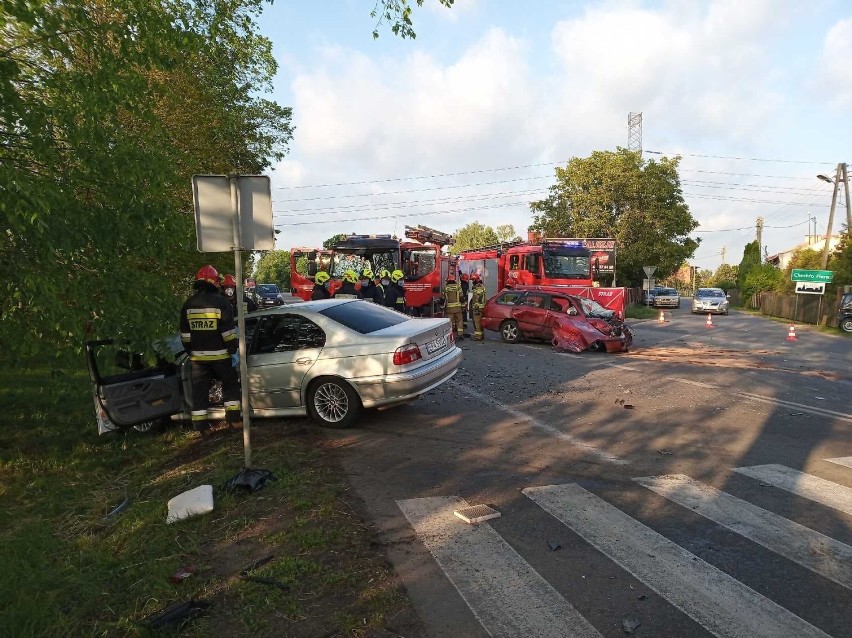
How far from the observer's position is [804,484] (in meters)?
5.28

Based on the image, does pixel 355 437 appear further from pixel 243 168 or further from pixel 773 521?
pixel 243 168

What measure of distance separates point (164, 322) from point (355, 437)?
2413 millimetres

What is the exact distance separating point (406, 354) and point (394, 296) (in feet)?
25.6

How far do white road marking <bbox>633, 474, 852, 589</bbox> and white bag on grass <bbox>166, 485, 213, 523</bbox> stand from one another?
3.65m

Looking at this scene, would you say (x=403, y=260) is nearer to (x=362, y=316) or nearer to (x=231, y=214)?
(x=362, y=316)

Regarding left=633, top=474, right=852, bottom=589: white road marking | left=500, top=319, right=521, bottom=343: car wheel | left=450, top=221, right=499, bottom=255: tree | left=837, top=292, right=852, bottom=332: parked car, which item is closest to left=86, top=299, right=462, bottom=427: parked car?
left=633, top=474, right=852, bottom=589: white road marking

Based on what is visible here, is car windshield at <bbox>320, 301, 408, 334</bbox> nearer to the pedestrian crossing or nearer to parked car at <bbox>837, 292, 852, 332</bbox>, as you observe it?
the pedestrian crossing

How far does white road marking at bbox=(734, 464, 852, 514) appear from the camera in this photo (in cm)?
488

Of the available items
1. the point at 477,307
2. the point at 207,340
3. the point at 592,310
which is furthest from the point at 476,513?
the point at 477,307

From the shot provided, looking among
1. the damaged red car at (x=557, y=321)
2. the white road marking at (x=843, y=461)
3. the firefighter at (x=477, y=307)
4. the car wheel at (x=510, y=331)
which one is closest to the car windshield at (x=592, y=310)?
the damaged red car at (x=557, y=321)

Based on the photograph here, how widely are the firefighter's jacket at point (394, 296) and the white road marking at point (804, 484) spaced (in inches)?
390

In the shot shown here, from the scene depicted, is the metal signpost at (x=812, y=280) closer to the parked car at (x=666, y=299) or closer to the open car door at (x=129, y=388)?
the parked car at (x=666, y=299)

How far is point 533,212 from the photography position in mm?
49188

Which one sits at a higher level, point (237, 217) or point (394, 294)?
point (237, 217)
